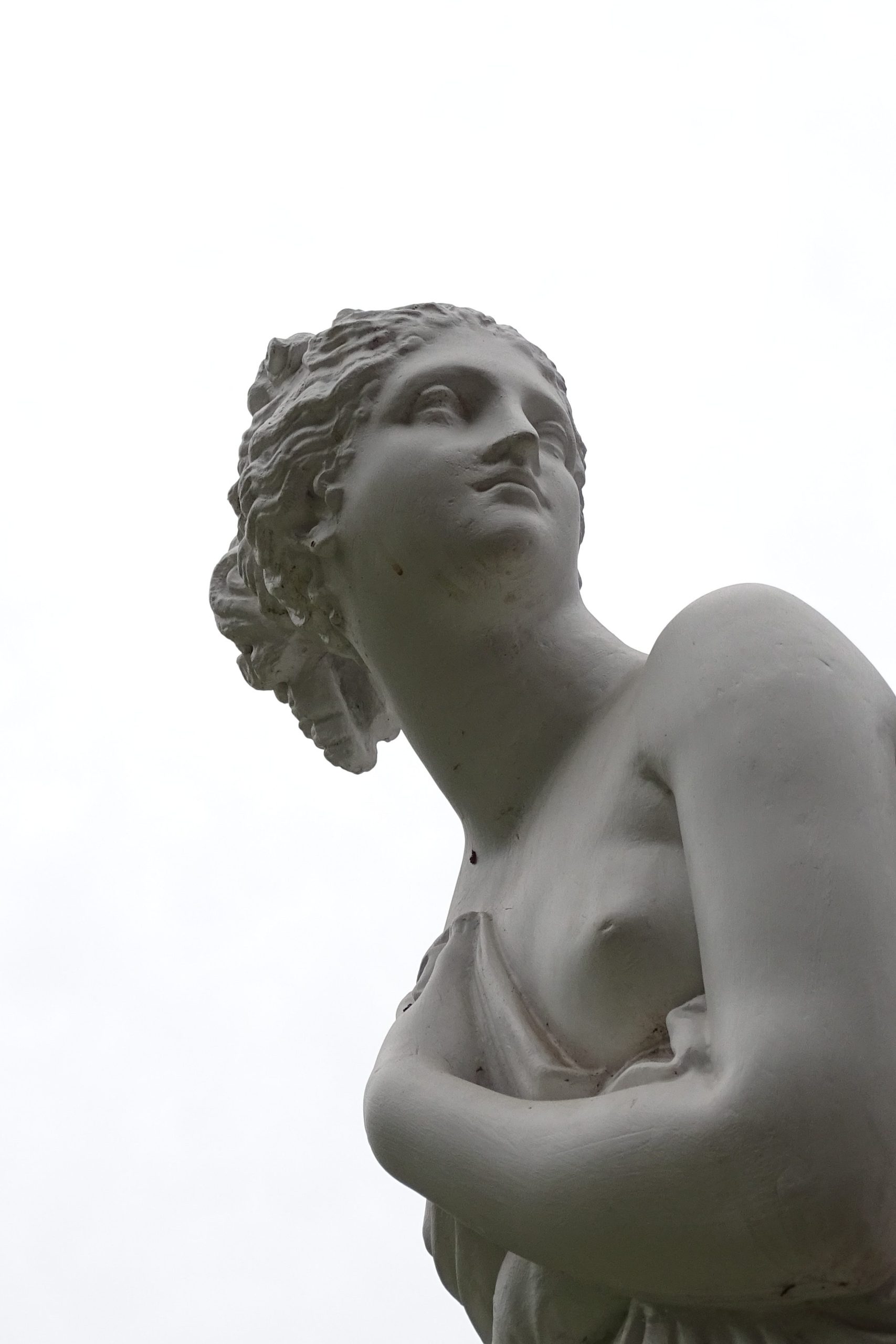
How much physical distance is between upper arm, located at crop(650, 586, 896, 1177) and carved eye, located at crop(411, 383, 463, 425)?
89cm

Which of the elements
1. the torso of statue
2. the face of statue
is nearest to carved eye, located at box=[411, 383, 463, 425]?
the face of statue

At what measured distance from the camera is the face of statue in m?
3.71

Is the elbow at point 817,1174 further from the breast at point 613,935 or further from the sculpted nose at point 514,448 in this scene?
the sculpted nose at point 514,448

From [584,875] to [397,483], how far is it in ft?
3.35

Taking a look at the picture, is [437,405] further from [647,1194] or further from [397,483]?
[647,1194]

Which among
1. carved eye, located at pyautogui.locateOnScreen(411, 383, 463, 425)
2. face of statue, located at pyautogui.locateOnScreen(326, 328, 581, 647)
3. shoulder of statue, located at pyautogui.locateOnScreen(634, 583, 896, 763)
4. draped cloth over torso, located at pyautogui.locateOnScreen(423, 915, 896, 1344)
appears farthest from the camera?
carved eye, located at pyautogui.locateOnScreen(411, 383, 463, 425)

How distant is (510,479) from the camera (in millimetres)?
3754

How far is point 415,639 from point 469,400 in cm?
57

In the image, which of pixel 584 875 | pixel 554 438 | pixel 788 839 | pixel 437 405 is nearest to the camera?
pixel 788 839

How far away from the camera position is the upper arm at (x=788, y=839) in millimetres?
2670

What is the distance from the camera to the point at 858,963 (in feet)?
8.94

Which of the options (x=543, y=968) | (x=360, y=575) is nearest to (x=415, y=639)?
(x=360, y=575)

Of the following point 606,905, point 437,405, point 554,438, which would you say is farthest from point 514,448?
point 606,905

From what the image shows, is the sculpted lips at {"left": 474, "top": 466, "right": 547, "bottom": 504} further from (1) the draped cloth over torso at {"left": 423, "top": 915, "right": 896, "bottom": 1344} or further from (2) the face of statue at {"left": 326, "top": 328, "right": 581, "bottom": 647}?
(1) the draped cloth over torso at {"left": 423, "top": 915, "right": 896, "bottom": 1344}
